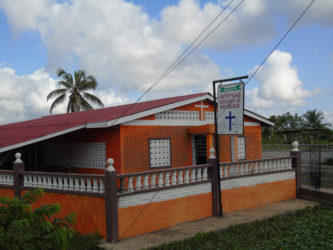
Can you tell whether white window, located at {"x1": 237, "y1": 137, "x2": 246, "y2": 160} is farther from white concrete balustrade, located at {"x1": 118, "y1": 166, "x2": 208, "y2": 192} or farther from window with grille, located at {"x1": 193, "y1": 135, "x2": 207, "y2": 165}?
white concrete balustrade, located at {"x1": 118, "y1": 166, "x2": 208, "y2": 192}

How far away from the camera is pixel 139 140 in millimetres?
10977

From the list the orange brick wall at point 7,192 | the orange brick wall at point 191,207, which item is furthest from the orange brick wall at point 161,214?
the orange brick wall at point 7,192

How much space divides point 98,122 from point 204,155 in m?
4.43

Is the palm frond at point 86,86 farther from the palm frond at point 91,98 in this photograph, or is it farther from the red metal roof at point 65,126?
the red metal roof at point 65,126

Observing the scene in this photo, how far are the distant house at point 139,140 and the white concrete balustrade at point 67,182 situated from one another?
1066mm

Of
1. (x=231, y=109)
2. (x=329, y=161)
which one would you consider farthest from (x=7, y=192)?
(x=329, y=161)

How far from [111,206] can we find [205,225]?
2.53 metres

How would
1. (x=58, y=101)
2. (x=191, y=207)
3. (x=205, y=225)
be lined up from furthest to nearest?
(x=58, y=101), (x=191, y=207), (x=205, y=225)

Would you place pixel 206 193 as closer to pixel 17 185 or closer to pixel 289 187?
pixel 289 187

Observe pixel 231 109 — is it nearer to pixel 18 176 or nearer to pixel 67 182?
pixel 67 182

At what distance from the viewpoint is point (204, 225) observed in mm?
8805

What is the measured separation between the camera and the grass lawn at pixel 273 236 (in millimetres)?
7105

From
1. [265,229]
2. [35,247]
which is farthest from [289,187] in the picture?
[35,247]

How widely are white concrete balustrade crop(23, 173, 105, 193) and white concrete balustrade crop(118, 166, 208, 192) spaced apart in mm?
563
